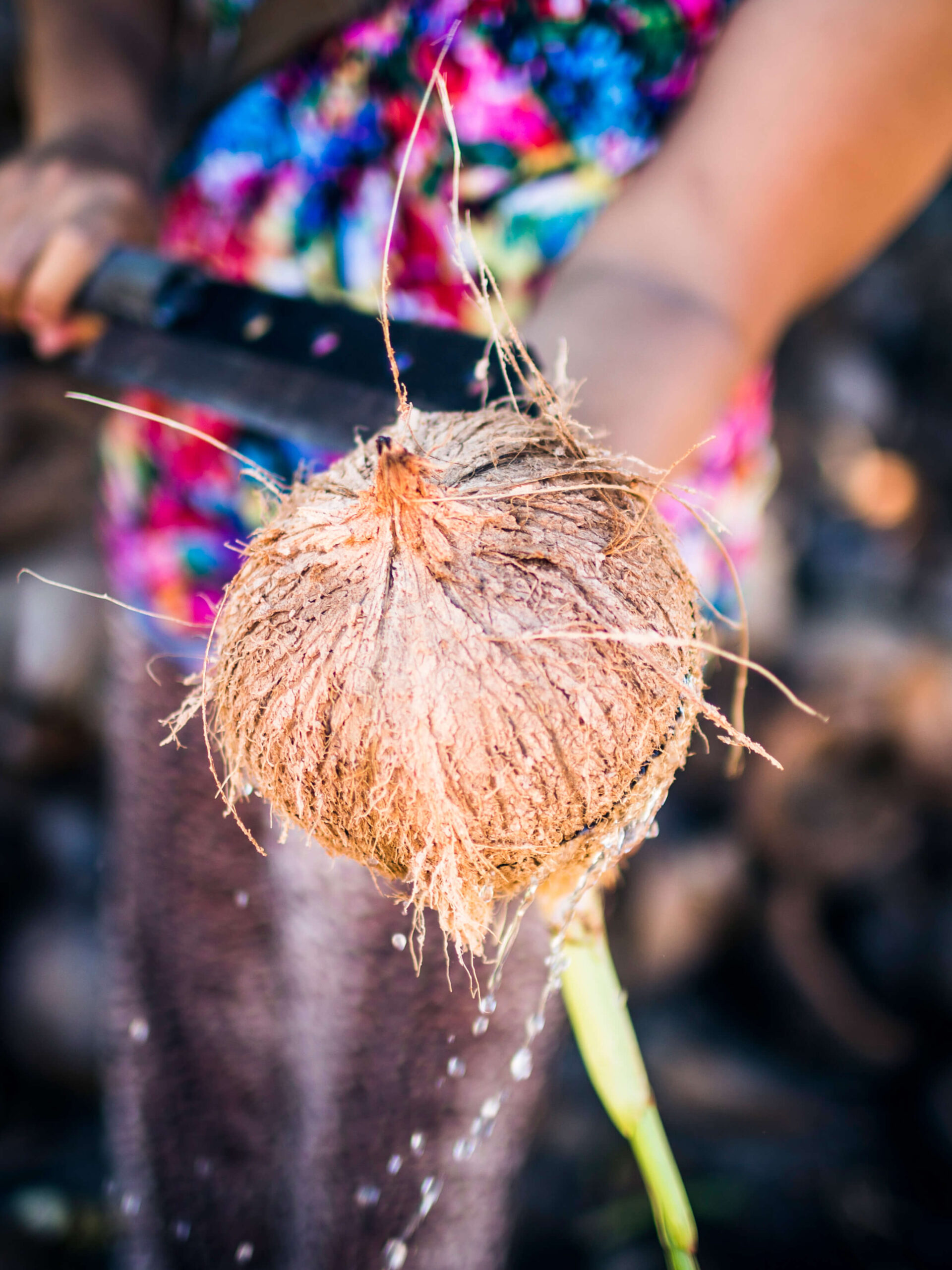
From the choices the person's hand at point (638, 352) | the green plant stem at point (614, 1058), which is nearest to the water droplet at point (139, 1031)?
the green plant stem at point (614, 1058)

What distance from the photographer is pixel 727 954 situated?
1.55 metres

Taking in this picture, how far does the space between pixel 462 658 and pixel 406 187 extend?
0.58 meters

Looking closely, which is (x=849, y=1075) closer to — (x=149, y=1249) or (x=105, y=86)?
(x=149, y=1249)

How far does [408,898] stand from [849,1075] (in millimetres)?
1343

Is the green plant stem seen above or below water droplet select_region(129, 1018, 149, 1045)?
above

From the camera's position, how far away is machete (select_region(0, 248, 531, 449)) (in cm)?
56

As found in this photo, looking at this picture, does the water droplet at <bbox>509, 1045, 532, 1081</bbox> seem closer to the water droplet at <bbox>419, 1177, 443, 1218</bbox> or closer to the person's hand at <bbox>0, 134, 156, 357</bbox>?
the water droplet at <bbox>419, 1177, 443, 1218</bbox>

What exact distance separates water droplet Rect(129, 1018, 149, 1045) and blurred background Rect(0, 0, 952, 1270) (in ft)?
1.33

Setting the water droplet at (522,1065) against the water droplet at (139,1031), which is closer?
the water droplet at (522,1065)

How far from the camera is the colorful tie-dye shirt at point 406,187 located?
2.24 ft

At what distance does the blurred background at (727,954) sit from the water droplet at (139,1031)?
406 mm

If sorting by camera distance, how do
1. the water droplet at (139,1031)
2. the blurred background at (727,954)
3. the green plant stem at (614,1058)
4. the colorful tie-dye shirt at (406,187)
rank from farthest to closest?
the blurred background at (727,954)
the water droplet at (139,1031)
the colorful tie-dye shirt at (406,187)
the green plant stem at (614,1058)

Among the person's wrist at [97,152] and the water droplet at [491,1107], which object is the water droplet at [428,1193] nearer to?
the water droplet at [491,1107]

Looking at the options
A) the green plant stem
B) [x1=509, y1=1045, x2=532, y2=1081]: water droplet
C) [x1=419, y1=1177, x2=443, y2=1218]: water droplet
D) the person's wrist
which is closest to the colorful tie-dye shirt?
the person's wrist
